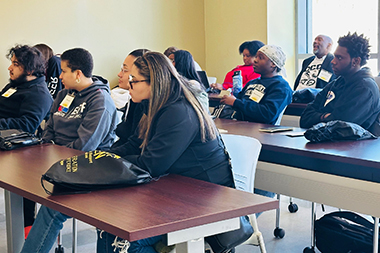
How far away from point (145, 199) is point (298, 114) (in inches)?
123

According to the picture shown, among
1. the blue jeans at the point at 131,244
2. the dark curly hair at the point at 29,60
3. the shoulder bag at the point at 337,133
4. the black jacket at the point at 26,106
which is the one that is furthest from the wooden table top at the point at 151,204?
the dark curly hair at the point at 29,60

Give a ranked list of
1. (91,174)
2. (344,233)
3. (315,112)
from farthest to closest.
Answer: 1. (315,112)
2. (344,233)
3. (91,174)

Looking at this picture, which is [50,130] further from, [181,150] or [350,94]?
[350,94]

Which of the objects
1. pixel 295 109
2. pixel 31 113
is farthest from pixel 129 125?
pixel 295 109

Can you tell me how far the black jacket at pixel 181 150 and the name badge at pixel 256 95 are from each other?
162 cm

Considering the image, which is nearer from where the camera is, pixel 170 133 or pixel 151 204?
pixel 151 204

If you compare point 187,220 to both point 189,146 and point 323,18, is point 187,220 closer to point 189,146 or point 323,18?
point 189,146

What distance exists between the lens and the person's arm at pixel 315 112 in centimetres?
306

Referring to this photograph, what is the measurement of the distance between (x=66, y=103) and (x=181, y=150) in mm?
1404

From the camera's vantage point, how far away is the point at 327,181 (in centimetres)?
215

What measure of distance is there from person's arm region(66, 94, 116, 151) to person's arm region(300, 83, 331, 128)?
131cm

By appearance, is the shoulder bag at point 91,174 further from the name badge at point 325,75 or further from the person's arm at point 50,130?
the name badge at point 325,75

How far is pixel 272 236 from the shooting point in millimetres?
2980

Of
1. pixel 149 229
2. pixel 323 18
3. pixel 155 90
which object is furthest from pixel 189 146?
pixel 323 18
